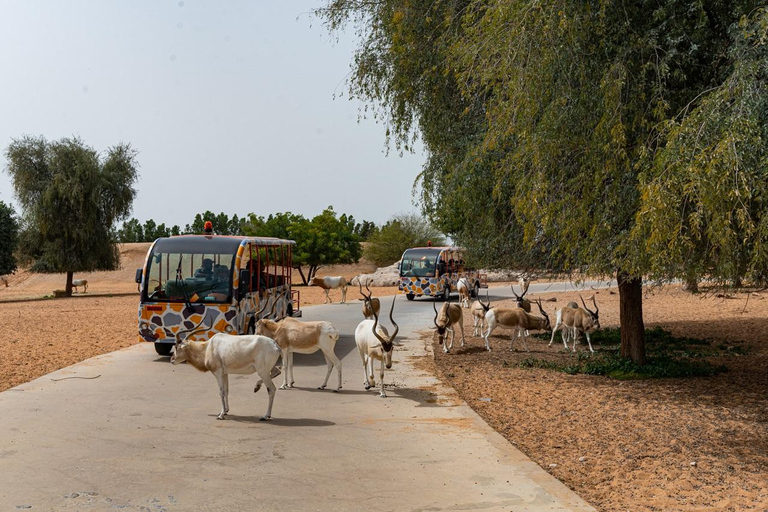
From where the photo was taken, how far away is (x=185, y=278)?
1499 centimetres

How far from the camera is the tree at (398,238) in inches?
2849

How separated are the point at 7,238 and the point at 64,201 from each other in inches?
180

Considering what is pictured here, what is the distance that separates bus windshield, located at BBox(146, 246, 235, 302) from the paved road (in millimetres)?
2254

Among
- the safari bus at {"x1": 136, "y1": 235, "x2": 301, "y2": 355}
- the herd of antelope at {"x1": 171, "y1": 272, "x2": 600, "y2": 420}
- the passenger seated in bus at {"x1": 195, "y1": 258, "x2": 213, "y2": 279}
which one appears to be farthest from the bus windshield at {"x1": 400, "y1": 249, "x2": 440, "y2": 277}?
the passenger seated in bus at {"x1": 195, "y1": 258, "x2": 213, "y2": 279}

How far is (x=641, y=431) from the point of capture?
9953 mm

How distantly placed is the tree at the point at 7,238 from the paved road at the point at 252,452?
3889 centimetres

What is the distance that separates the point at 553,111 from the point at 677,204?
2547 mm

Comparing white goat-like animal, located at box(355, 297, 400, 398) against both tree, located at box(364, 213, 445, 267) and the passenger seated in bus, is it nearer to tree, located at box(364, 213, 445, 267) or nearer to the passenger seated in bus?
the passenger seated in bus

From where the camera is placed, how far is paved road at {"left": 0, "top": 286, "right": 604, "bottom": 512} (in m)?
6.53

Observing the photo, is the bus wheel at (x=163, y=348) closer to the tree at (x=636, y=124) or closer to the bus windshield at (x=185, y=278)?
the bus windshield at (x=185, y=278)

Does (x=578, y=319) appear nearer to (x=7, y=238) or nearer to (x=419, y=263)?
(x=419, y=263)

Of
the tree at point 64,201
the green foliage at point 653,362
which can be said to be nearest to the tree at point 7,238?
the tree at point 64,201

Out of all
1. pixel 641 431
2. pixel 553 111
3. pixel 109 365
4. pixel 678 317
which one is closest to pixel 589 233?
pixel 553 111

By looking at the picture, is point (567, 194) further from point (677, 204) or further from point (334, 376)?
point (334, 376)
